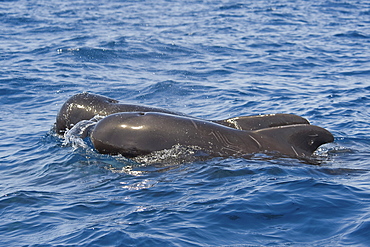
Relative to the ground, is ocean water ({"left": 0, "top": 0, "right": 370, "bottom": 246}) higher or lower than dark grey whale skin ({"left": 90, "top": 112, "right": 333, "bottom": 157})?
lower

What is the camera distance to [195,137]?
9.98 metres

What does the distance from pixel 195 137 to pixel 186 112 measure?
4.86 meters

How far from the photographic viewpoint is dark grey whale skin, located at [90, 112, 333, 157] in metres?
9.93

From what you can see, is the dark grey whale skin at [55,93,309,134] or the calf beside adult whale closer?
the calf beside adult whale

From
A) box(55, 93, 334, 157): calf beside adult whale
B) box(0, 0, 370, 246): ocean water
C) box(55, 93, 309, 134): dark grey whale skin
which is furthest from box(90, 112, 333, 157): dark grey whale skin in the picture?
box(55, 93, 309, 134): dark grey whale skin

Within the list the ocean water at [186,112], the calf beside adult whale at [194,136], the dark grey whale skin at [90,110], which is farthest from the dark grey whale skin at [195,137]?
the dark grey whale skin at [90,110]

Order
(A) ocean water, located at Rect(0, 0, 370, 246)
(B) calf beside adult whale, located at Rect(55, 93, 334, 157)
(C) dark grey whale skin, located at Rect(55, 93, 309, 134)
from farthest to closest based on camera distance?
(C) dark grey whale skin, located at Rect(55, 93, 309, 134) → (B) calf beside adult whale, located at Rect(55, 93, 334, 157) → (A) ocean water, located at Rect(0, 0, 370, 246)

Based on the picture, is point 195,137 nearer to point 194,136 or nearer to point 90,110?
point 194,136

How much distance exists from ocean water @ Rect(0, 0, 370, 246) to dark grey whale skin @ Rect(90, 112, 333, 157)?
0.76ft

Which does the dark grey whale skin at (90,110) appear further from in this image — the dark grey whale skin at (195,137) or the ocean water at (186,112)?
the dark grey whale skin at (195,137)

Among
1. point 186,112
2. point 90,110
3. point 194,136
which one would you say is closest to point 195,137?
point 194,136

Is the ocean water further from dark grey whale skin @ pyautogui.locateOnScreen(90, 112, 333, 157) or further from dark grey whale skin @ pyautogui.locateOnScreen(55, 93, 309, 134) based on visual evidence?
dark grey whale skin @ pyautogui.locateOnScreen(55, 93, 309, 134)

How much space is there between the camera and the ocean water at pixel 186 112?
24.8 feet

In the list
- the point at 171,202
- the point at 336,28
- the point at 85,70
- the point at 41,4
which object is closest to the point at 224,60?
the point at 85,70
